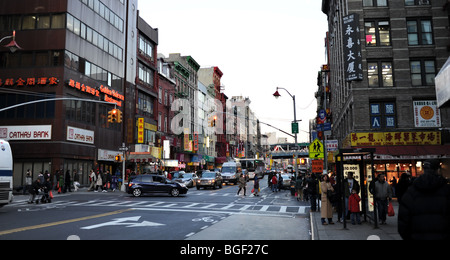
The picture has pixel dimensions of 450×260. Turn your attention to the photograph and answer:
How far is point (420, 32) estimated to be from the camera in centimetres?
2930

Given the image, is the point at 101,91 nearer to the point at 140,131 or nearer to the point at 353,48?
the point at 140,131

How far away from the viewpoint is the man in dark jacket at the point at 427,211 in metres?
4.72

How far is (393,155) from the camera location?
2673 centimetres

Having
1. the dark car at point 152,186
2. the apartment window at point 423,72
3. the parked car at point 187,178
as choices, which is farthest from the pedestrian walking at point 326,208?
the parked car at point 187,178

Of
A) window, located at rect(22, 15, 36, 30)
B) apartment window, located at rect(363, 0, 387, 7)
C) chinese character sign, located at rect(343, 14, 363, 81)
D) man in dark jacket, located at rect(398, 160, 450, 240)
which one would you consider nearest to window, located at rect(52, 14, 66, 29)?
window, located at rect(22, 15, 36, 30)

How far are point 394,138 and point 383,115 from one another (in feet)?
6.42

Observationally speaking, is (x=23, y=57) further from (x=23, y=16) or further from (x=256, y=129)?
(x=256, y=129)

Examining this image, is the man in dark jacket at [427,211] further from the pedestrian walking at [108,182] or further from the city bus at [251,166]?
the city bus at [251,166]

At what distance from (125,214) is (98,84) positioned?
29.6 meters

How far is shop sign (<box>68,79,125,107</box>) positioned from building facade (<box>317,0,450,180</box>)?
21.5m

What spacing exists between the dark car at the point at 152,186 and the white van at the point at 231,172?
2082cm
